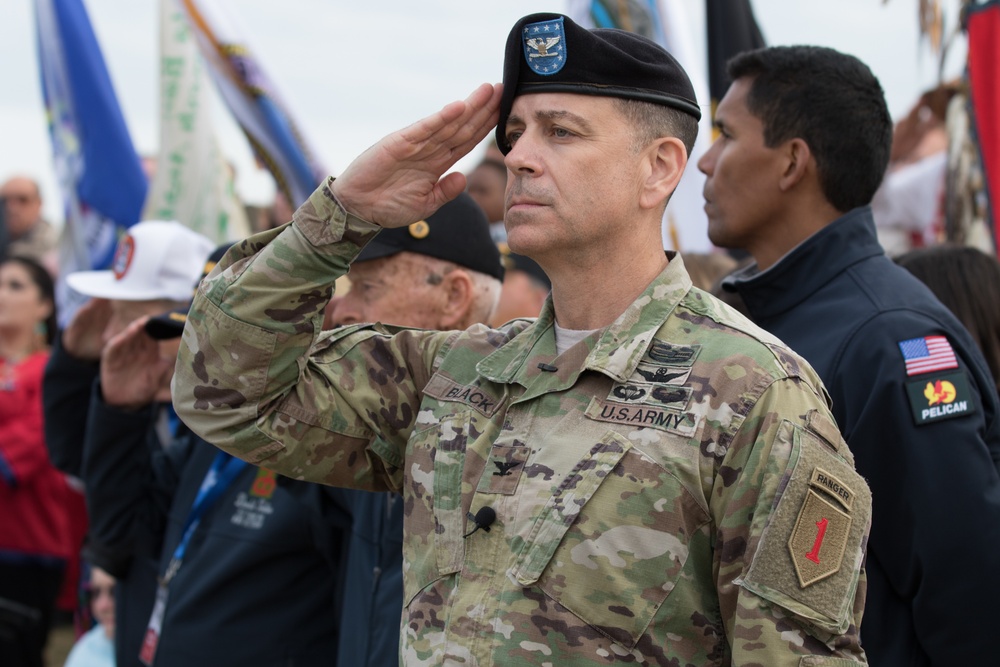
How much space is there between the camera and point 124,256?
4.18 meters

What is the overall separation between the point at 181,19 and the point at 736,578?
4512 mm

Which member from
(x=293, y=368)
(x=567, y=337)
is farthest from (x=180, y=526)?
(x=567, y=337)

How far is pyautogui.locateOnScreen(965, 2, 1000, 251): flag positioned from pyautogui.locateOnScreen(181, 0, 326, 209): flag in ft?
9.02

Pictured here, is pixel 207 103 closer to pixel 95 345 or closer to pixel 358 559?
pixel 95 345

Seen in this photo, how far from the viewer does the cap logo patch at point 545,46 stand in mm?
1966

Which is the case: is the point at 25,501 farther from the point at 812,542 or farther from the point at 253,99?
the point at 812,542

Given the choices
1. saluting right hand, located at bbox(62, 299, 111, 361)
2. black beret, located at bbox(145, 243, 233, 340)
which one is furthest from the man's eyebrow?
saluting right hand, located at bbox(62, 299, 111, 361)

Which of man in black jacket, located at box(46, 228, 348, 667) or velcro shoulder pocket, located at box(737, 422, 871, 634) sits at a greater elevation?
velcro shoulder pocket, located at box(737, 422, 871, 634)

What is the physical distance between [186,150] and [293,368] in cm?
342

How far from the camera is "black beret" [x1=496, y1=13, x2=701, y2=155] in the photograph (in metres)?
1.95

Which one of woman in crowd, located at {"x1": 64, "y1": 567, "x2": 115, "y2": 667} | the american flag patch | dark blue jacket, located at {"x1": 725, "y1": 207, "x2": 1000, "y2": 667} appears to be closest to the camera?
dark blue jacket, located at {"x1": 725, "y1": 207, "x2": 1000, "y2": 667}

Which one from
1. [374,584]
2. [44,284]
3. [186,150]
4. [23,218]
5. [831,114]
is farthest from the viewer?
[23,218]

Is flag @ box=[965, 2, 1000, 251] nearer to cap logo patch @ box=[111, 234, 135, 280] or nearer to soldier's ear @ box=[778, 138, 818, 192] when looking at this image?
soldier's ear @ box=[778, 138, 818, 192]

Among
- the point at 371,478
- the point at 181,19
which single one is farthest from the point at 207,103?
the point at 371,478
